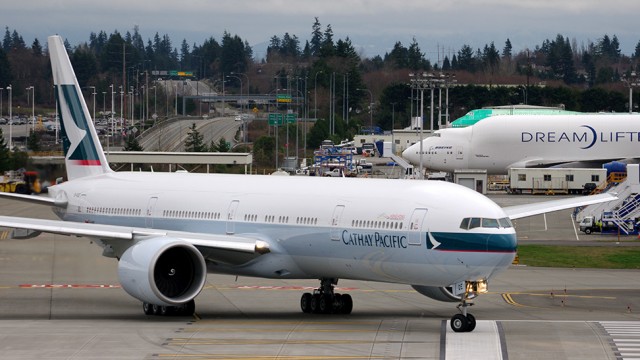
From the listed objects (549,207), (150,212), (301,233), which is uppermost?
(549,207)

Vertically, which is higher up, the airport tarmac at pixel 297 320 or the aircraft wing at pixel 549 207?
the aircraft wing at pixel 549 207

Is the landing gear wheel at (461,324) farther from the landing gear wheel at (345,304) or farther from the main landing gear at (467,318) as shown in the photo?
the landing gear wheel at (345,304)

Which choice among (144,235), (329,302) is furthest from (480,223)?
(144,235)

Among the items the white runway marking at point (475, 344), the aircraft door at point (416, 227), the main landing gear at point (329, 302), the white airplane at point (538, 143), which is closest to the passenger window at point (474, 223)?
the aircraft door at point (416, 227)

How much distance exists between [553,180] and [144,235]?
70799mm

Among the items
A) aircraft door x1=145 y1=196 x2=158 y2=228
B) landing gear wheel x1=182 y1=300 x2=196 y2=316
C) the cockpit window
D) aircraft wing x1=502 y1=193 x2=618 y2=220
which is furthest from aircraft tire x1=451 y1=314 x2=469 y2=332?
aircraft door x1=145 y1=196 x2=158 y2=228

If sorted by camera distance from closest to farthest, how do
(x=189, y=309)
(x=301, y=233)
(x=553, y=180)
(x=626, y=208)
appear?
(x=301, y=233), (x=189, y=309), (x=626, y=208), (x=553, y=180)

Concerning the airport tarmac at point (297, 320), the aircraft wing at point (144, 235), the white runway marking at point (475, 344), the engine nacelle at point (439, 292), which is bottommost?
the airport tarmac at point (297, 320)

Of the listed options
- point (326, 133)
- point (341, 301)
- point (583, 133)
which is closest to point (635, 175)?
point (583, 133)

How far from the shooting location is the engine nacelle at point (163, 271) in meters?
34.6

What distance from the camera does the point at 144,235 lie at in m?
37.2

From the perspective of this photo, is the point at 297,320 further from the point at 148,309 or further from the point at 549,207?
the point at 549,207

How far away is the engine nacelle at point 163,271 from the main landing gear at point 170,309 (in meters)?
1.06

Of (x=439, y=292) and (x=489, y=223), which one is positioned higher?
(x=489, y=223)
